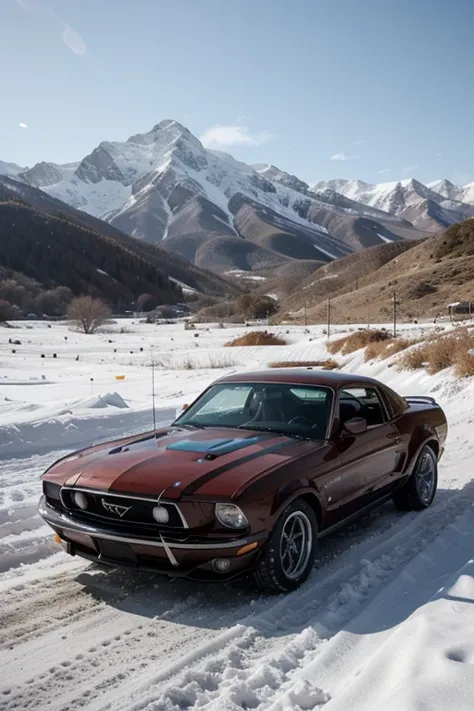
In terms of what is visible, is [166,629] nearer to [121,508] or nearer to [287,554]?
[121,508]

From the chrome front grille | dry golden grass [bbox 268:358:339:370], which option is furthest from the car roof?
dry golden grass [bbox 268:358:339:370]

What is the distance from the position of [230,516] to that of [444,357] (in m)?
11.6

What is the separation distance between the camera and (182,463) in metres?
4.45

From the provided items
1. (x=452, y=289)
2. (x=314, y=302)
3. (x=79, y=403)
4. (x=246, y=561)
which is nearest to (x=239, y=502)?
(x=246, y=561)

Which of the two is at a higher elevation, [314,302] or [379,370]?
[314,302]

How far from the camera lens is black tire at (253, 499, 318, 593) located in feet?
13.7

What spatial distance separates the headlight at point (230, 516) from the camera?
13.2 feet

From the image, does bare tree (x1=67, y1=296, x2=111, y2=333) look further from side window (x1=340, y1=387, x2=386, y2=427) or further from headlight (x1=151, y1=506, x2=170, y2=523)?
headlight (x1=151, y1=506, x2=170, y2=523)

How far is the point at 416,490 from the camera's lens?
20.3 ft

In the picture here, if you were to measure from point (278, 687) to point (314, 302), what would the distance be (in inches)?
3591

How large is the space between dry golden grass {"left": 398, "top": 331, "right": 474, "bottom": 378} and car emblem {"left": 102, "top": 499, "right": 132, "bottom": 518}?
10.3m

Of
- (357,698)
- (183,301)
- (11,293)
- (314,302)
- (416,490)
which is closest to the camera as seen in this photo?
(357,698)

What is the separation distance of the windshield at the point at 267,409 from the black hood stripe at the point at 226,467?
0.37 m

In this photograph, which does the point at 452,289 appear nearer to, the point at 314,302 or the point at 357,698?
the point at 314,302
